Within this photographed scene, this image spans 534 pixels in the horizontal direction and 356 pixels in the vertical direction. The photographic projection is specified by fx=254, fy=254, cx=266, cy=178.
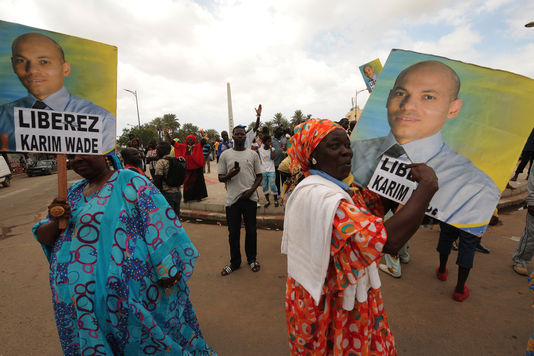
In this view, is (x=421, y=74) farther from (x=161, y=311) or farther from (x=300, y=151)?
(x=161, y=311)

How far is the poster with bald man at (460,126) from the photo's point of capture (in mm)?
1321

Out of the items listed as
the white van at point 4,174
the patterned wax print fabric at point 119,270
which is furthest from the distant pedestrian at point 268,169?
the white van at point 4,174

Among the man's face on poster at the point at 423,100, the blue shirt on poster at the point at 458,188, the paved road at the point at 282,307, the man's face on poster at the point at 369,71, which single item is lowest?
the paved road at the point at 282,307

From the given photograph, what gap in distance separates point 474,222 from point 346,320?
859 millimetres

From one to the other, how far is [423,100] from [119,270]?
2.05m

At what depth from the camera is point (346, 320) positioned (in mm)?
1323

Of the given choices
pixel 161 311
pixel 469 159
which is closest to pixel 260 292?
pixel 161 311

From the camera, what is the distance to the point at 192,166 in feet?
22.9

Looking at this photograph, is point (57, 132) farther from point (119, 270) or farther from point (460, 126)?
point (460, 126)

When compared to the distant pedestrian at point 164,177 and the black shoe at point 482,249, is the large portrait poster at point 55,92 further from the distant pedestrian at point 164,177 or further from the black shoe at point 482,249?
the black shoe at point 482,249

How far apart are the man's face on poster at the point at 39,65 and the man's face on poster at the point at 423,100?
2.04 metres

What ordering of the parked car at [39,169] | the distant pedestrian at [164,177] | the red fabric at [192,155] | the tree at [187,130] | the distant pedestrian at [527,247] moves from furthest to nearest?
the tree at [187,130] < the parked car at [39,169] < the red fabric at [192,155] < the distant pedestrian at [164,177] < the distant pedestrian at [527,247]

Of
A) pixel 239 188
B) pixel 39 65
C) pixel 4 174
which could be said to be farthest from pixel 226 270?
pixel 4 174

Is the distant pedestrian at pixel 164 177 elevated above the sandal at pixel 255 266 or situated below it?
above
